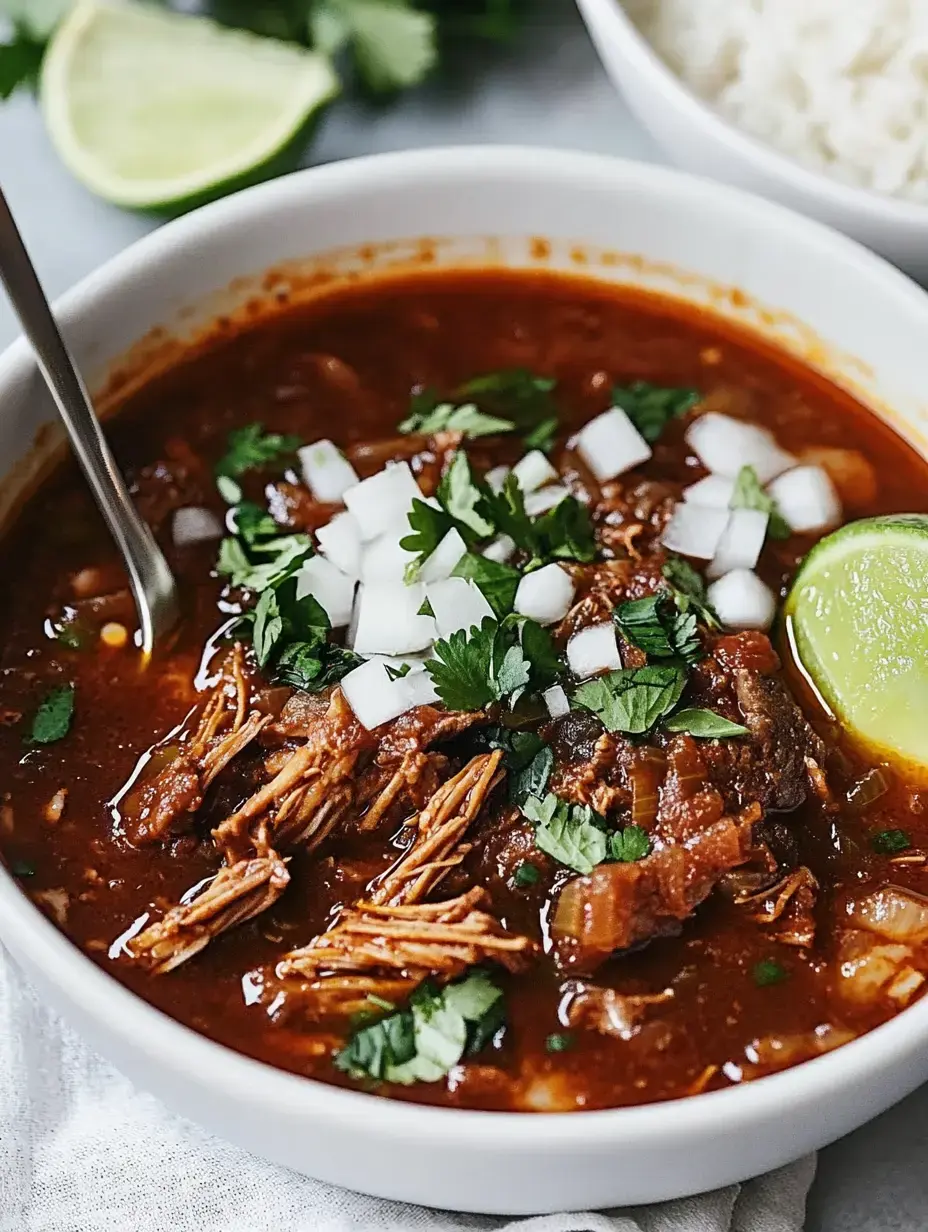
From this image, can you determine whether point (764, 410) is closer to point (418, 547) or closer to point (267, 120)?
point (418, 547)

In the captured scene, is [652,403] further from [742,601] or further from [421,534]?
[421,534]

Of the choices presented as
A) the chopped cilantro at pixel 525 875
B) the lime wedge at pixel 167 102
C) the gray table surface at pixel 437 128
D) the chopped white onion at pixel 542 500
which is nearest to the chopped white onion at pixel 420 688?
the chopped cilantro at pixel 525 875

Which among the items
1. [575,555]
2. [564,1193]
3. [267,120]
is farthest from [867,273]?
[564,1193]

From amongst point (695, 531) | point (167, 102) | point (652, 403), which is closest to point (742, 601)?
point (695, 531)

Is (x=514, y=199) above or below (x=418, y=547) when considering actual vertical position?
above

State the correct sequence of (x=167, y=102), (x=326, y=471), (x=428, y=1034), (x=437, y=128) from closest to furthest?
(x=428, y=1034), (x=326, y=471), (x=167, y=102), (x=437, y=128)

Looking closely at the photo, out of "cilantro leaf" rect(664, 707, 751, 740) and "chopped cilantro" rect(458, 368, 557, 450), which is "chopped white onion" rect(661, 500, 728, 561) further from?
"cilantro leaf" rect(664, 707, 751, 740)

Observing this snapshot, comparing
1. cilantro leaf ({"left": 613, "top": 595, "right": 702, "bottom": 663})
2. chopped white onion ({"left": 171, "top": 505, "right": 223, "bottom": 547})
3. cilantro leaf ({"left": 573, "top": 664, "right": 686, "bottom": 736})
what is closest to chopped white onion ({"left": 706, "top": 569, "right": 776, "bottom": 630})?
cilantro leaf ({"left": 613, "top": 595, "right": 702, "bottom": 663})

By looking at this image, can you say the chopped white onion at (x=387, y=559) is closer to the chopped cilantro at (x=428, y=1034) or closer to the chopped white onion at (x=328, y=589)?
the chopped white onion at (x=328, y=589)
